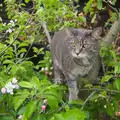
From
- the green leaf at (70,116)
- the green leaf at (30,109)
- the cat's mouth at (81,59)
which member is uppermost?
the cat's mouth at (81,59)

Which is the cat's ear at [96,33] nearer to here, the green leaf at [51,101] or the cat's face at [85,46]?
the cat's face at [85,46]

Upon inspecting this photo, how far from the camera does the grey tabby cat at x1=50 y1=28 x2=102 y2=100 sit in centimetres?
247

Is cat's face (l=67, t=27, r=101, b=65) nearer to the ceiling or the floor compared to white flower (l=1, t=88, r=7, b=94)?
nearer to the ceiling

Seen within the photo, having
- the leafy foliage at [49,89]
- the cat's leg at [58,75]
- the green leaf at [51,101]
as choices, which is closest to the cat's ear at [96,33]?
the leafy foliage at [49,89]

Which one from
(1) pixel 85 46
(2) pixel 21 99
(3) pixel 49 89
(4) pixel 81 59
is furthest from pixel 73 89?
(2) pixel 21 99

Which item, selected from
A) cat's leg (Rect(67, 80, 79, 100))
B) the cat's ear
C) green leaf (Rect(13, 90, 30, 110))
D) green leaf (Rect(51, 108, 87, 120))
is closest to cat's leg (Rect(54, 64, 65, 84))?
cat's leg (Rect(67, 80, 79, 100))

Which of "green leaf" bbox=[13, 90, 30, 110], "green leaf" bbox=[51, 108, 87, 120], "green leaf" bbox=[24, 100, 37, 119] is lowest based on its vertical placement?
"green leaf" bbox=[51, 108, 87, 120]

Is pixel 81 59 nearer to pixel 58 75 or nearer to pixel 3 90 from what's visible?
pixel 58 75

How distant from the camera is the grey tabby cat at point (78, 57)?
247 cm

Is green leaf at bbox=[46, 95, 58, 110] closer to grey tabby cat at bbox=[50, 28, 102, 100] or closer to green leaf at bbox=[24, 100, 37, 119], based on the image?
green leaf at bbox=[24, 100, 37, 119]

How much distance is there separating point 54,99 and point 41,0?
1.06 metres

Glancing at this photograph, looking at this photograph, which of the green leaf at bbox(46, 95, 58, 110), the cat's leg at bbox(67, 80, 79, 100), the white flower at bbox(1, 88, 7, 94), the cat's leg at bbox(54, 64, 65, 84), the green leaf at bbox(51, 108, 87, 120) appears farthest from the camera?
the cat's leg at bbox(54, 64, 65, 84)

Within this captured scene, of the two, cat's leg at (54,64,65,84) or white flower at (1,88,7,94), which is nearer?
white flower at (1,88,7,94)

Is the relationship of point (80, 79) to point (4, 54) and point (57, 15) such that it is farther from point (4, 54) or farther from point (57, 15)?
point (57, 15)
